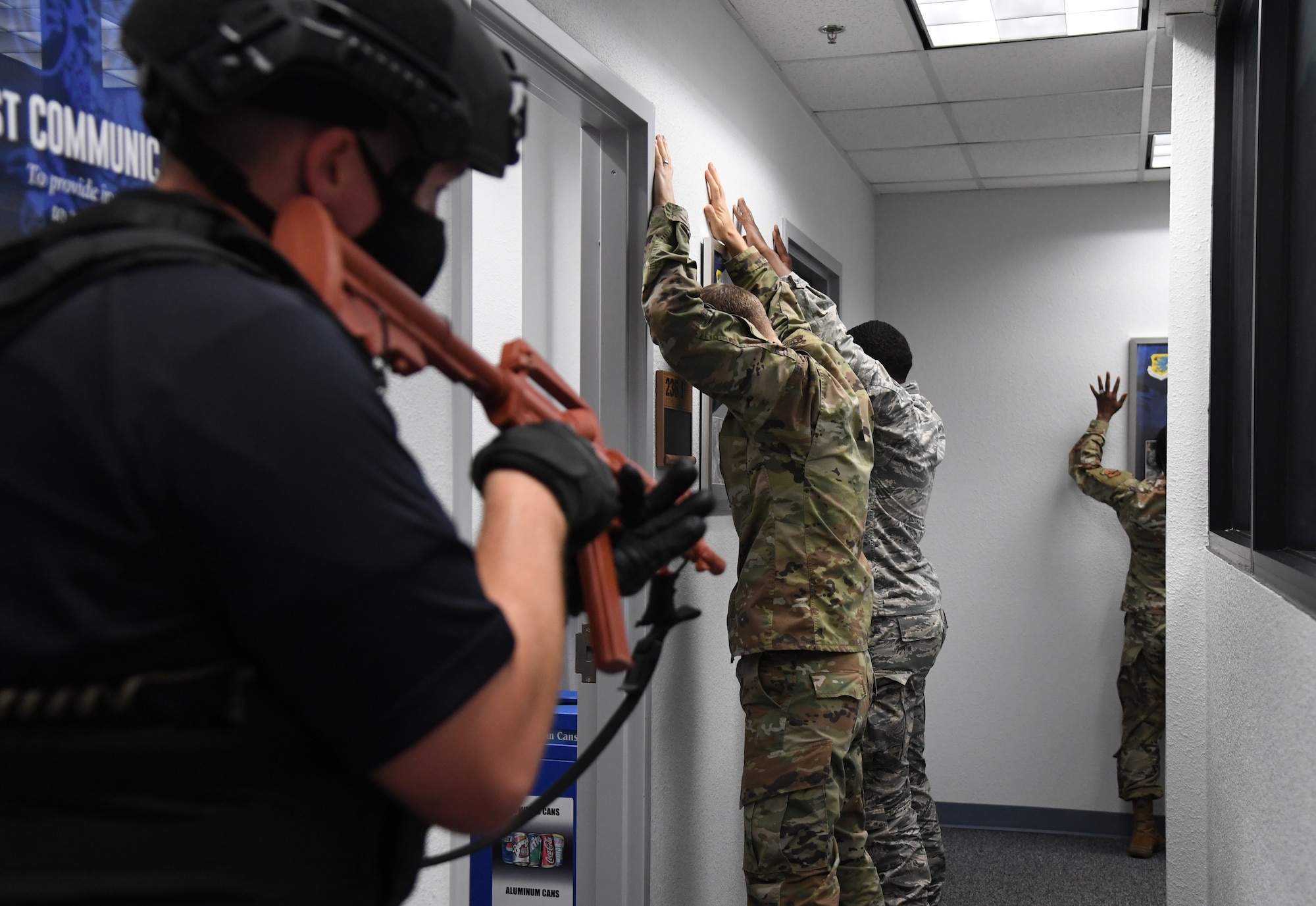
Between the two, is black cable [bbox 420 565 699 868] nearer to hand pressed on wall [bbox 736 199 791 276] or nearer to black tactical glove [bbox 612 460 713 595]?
black tactical glove [bbox 612 460 713 595]

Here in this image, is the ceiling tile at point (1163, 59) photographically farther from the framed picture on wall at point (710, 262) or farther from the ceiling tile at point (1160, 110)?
the framed picture on wall at point (710, 262)

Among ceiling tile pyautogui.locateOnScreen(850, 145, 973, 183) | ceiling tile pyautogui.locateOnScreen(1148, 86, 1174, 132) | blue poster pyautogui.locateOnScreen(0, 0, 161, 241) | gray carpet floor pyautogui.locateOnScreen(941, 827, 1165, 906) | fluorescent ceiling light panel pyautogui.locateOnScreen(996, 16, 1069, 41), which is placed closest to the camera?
blue poster pyautogui.locateOnScreen(0, 0, 161, 241)

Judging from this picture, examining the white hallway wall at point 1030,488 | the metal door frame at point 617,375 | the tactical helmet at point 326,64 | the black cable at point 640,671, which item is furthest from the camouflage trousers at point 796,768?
the white hallway wall at point 1030,488

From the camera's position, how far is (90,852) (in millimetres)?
628

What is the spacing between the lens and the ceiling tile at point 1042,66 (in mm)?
3490

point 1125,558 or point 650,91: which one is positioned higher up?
point 650,91

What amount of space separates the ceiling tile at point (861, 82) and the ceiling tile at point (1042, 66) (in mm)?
82

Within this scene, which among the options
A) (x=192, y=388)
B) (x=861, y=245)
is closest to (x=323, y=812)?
(x=192, y=388)

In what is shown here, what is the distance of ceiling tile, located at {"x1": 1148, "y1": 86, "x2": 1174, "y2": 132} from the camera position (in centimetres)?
382

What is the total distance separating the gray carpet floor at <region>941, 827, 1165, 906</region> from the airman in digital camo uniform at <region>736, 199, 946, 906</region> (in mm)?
783

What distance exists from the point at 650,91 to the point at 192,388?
216 centimetres

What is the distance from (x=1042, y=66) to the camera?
12.1 feet

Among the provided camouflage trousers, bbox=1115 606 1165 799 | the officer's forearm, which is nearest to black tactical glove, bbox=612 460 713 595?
the officer's forearm

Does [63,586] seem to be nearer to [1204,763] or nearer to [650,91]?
[650,91]
